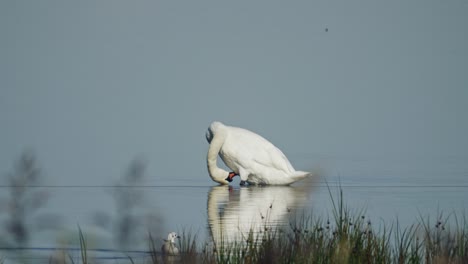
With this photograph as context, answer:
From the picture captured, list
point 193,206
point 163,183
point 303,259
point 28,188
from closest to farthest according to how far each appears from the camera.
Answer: point 28,188 → point 303,259 → point 193,206 → point 163,183

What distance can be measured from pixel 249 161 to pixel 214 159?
737 mm

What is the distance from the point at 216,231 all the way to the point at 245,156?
7.56 m

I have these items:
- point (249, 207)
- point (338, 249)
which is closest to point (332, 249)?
point (338, 249)

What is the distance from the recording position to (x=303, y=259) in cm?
502

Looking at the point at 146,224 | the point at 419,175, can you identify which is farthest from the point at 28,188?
the point at 419,175

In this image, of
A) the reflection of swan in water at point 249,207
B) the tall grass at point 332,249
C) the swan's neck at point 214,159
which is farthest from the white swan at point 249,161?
the tall grass at point 332,249

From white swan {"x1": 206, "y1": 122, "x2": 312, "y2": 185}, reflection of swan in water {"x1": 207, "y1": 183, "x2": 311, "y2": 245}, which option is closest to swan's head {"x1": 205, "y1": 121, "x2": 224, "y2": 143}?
white swan {"x1": 206, "y1": 122, "x2": 312, "y2": 185}

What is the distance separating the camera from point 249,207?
35.9 feet

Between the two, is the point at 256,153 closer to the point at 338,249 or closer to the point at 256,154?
the point at 256,154

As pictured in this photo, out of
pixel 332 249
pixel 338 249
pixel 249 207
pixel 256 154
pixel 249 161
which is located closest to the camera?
pixel 338 249

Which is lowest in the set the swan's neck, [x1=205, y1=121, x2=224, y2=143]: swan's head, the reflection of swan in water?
the reflection of swan in water

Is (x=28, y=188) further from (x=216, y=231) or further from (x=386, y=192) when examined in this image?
(x=386, y=192)

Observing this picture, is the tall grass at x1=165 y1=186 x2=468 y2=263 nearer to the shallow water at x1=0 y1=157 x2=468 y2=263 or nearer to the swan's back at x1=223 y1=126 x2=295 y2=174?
the shallow water at x1=0 y1=157 x2=468 y2=263

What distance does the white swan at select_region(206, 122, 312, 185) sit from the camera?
51.0 ft
